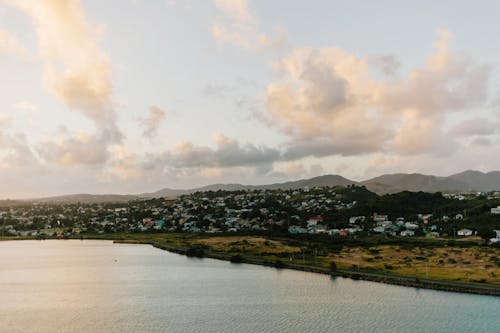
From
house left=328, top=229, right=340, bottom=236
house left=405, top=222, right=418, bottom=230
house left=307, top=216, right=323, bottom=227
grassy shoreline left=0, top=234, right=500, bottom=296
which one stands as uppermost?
house left=307, top=216, right=323, bottom=227

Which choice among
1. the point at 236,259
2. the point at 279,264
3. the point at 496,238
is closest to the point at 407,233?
the point at 496,238

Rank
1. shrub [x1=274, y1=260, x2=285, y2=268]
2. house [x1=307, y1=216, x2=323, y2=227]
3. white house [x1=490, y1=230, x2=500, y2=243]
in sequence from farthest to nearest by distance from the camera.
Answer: house [x1=307, y1=216, x2=323, y2=227] < white house [x1=490, y1=230, x2=500, y2=243] < shrub [x1=274, y1=260, x2=285, y2=268]

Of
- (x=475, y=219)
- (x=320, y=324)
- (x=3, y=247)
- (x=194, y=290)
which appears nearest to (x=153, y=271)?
(x=194, y=290)

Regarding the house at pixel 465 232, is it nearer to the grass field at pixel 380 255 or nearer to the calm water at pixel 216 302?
the grass field at pixel 380 255

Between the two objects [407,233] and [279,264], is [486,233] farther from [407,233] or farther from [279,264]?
[279,264]

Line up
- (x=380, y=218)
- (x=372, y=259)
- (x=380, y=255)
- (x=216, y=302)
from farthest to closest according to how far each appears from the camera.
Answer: (x=380, y=218)
(x=380, y=255)
(x=372, y=259)
(x=216, y=302)

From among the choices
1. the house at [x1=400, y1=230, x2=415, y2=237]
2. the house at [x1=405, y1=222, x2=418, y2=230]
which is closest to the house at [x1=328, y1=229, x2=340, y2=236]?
the house at [x1=400, y1=230, x2=415, y2=237]

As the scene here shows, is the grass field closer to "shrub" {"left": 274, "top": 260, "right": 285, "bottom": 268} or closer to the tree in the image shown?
"shrub" {"left": 274, "top": 260, "right": 285, "bottom": 268}
